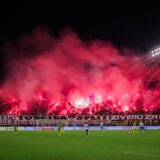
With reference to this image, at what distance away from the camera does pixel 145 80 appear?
94.8 meters

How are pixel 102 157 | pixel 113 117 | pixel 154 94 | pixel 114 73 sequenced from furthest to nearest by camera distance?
pixel 114 73 < pixel 154 94 < pixel 113 117 < pixel 102 157

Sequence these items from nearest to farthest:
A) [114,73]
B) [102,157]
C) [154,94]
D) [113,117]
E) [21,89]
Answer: [102,157]
[113,117]
[154,94]
[114,73]
[21,89]

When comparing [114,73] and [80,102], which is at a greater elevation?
[114,73]

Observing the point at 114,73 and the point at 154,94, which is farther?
the point at 114,73

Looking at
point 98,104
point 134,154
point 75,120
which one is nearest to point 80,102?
point 98,104

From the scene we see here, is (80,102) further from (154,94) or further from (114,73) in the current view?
(154,94)

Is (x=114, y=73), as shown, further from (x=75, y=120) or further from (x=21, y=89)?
(x=75, y=120)

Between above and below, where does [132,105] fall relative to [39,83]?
below

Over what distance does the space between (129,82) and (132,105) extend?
569 centimetres

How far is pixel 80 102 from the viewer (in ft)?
343

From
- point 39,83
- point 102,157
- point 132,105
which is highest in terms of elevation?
point 39,83

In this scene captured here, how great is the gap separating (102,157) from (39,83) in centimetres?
8836

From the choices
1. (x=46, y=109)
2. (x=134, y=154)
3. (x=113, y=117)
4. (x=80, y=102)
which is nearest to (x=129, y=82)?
(x=80, y=102)

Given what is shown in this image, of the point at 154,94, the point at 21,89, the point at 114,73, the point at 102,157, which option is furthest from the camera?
the point at 21,89
